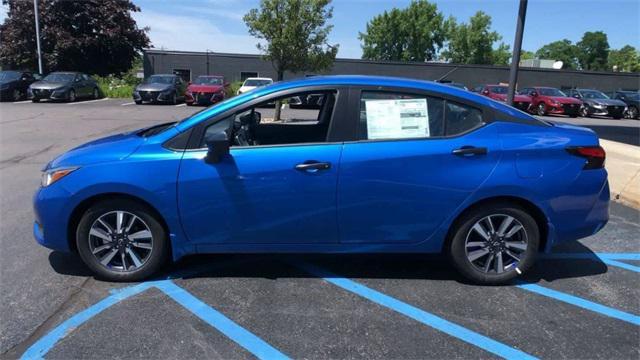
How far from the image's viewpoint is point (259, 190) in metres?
3.77

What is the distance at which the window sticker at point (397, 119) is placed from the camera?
12.8 ft

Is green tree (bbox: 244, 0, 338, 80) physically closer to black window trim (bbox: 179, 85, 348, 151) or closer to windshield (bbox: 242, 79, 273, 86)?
windshield (bbox: 242, 79, 273, 86)

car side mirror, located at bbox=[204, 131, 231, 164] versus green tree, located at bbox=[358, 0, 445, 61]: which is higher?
green tree, located at bbox=[358, 0, 445, 61]

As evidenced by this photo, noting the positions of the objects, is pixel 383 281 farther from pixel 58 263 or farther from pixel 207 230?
pixel 58 263

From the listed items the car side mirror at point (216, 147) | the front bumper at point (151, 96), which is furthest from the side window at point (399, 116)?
the front bumper at point (151, 96)

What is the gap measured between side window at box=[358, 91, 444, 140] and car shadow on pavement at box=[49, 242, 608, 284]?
1.15 m

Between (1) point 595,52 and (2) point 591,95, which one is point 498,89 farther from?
(1) point 595,52

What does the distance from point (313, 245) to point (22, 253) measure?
8.79 ft

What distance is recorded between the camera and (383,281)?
4.11 meters

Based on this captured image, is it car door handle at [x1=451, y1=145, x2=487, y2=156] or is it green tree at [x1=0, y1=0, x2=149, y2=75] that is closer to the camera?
car door handle at [x1=451, y1=145, x2=487, y2=156]

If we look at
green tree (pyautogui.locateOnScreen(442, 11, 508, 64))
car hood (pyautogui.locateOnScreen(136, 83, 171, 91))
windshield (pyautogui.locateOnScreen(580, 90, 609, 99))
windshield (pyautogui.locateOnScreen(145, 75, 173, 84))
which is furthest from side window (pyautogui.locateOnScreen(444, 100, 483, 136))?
green tree (pyautogui.locateOnScreen(442, 11, 508, 64))

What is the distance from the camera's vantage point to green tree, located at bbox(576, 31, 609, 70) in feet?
405

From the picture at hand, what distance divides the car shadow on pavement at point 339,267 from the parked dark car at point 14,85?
79.6 ft

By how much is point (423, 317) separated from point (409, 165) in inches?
42.6
